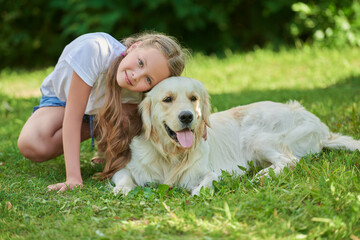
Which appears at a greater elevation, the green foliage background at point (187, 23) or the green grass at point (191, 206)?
the green foliage background at point (187, 23)

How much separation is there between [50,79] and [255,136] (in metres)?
1.84

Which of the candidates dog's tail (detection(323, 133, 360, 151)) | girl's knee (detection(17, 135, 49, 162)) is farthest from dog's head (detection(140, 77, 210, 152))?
dog's tail (detection(323, 133, 360, 151))

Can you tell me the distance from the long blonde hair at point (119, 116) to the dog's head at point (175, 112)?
190mm

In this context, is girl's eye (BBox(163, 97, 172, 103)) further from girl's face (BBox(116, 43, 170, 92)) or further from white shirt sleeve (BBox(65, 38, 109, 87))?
white shirt sleeve (BBox(65, 38, 109, 87))

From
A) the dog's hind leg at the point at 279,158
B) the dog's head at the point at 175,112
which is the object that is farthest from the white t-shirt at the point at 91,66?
the dog's hind leg at the point at 279,158

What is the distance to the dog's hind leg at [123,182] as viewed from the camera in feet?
9.99

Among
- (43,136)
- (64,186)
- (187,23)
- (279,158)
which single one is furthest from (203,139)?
(187,23)

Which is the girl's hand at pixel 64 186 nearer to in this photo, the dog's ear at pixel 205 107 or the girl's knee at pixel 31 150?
the girl's knee at pixel 31 150

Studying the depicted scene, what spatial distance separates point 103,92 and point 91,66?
0.26m

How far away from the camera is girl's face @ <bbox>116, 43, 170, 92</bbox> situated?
10.4 feet

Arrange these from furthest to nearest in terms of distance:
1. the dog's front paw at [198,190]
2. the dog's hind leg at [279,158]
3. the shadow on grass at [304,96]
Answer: the shadow on grass at [304,96], the dog's hind leg at [279,158], the dog's front paw at [198,190]

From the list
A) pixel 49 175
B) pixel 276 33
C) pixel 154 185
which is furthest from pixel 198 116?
pixel 276 33

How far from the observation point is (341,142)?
3.62 metres

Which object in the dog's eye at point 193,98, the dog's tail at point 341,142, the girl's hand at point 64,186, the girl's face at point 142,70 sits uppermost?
the girl's face at point 142,70
